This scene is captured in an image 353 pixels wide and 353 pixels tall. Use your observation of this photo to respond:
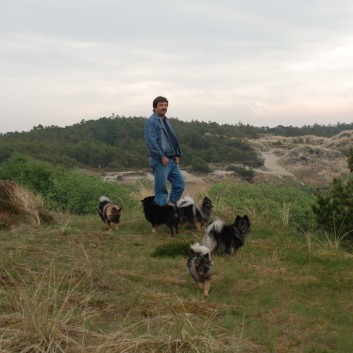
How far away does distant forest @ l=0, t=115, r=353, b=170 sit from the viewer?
132 feet

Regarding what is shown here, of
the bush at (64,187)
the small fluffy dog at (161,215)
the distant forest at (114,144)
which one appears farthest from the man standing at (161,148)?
the distant forest at (114,144)

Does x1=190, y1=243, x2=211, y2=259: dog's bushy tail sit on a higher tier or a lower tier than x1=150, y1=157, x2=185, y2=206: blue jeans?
lower

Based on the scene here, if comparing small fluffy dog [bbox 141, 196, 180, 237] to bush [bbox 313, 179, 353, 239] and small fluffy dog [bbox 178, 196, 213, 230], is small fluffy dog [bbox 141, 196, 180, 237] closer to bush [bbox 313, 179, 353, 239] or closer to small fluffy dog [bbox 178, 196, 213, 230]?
small fluffy dog [bbox 178, 196, 213, 230]

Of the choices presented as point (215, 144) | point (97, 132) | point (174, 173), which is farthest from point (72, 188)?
point (97, 132)

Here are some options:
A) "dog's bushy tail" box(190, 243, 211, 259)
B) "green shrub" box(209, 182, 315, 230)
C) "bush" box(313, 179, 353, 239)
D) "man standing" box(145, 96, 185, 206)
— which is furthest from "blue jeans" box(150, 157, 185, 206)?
"dog's bushy tail" box(190, 243, 211, 259)

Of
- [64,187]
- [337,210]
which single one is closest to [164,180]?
[337,210]

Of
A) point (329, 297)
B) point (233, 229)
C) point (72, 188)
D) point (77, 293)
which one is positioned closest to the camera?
point (77, 293)

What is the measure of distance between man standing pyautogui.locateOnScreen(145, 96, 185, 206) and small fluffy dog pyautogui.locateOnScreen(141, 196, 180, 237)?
118 mm

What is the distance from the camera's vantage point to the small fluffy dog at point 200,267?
636 centimetres

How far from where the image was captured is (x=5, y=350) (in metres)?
3.57

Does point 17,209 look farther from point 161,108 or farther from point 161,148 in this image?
point 161,108

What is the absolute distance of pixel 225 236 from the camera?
8.23 meters

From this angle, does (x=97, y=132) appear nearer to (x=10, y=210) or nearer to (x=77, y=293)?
(x=10, y=210)

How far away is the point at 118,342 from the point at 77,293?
1701 millimetres
